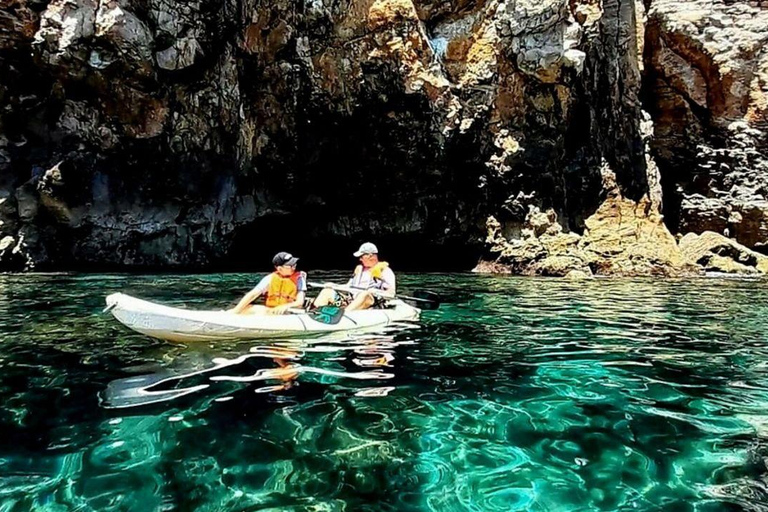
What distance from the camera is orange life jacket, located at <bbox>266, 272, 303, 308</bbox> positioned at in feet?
26.6

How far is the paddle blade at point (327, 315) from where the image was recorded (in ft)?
26.1

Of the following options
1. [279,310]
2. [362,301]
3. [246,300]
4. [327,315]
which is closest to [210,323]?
[246,300]

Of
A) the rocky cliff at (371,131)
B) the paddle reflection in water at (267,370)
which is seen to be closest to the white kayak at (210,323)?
the paddle reflection in water at (267,370)

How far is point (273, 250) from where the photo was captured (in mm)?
27594

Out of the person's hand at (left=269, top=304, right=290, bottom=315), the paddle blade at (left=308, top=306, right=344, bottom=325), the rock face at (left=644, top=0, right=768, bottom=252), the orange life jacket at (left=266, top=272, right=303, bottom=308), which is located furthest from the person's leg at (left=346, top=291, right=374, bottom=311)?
the rock face at (left=644, top=0, right=768, bottom=252)

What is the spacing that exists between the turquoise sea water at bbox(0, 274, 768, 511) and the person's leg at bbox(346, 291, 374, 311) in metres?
0.86

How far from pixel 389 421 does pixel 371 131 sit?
19.4m

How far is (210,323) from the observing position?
6895mm

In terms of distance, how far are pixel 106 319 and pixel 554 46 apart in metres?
18.2

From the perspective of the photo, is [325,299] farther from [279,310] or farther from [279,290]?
[279,310]

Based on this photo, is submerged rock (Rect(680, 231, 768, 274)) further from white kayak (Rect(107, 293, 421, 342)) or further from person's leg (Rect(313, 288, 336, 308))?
white kayak (Rect(107, 293, 421, 342))

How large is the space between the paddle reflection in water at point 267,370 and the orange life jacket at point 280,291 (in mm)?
854

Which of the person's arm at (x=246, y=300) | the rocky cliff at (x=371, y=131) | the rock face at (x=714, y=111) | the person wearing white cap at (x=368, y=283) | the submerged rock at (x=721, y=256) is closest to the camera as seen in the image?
the person's arm at (x=246, y=300)

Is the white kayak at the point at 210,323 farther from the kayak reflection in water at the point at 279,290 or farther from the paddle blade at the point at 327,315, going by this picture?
the kayak reflection in water at the point at 279,290
